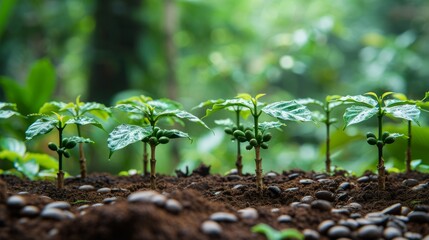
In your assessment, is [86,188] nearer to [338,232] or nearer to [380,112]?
[338,232]

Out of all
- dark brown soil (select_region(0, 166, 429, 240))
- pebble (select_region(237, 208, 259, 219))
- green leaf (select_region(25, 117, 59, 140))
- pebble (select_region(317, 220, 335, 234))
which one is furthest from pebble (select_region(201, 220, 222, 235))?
green leaf (select_region(25, 117, 59, 140))

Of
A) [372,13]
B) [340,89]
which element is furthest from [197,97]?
[372,13]

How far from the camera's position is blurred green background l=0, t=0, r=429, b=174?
356cm

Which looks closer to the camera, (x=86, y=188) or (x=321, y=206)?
(x=321, y=206)

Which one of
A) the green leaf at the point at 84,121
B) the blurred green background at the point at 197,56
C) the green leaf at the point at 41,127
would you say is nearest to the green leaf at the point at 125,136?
the green leaf at the point at 84,121

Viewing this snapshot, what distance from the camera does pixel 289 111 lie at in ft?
4.97

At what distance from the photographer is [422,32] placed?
571cm

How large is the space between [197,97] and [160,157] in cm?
220

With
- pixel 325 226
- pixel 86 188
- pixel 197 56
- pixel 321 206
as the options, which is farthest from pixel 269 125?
pixel 197 56

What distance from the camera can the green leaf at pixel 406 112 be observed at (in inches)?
56.1

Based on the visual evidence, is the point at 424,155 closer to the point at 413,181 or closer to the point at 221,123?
the point at 413,181

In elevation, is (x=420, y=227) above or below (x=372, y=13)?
below

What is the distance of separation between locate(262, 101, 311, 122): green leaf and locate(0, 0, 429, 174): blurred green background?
1.25m

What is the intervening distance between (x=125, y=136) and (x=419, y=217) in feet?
2.84
